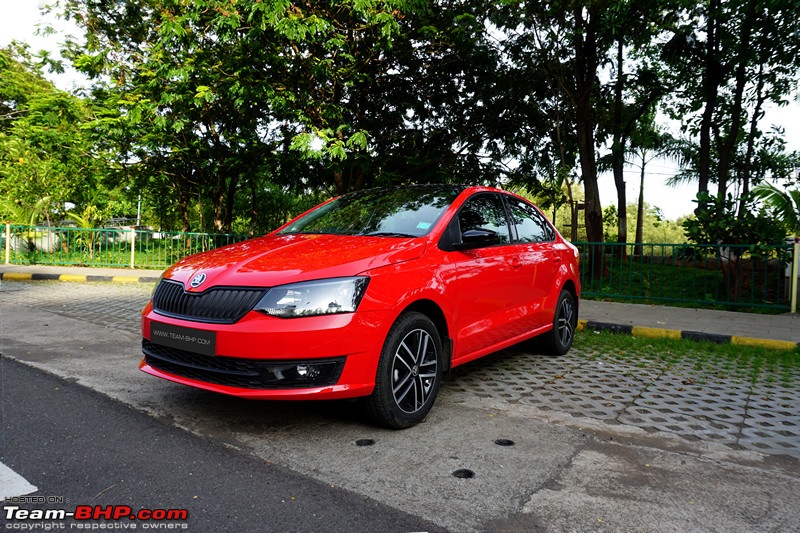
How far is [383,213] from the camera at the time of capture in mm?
4629

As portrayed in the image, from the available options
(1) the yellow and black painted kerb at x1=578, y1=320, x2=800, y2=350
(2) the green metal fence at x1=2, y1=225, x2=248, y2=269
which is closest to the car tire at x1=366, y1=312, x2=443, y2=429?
(1) the yellow and black painted kerb at x1=578, y1=320, x2=800, y2=350

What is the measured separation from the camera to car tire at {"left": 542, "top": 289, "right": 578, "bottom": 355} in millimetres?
5965

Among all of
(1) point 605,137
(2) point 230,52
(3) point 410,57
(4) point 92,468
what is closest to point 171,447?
(4) point 92,468

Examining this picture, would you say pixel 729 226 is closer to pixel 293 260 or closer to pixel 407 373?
pixel 407 373

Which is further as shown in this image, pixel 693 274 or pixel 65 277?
pixel 65 277

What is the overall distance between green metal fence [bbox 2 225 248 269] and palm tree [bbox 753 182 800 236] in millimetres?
12246

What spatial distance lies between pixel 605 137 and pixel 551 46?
4849 millimetres

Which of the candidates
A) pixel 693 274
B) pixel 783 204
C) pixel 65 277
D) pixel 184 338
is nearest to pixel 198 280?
pixel 184 338

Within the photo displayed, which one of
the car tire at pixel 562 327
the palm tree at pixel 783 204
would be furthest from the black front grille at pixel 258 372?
the palm tree at pixel 783 204

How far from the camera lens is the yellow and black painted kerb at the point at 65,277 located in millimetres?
13391

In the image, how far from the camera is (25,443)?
10.6 feet

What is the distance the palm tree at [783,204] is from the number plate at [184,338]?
10064 mm

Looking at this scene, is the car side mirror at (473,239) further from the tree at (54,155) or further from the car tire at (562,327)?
the tree at (54,155)

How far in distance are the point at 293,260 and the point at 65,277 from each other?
487 inches
